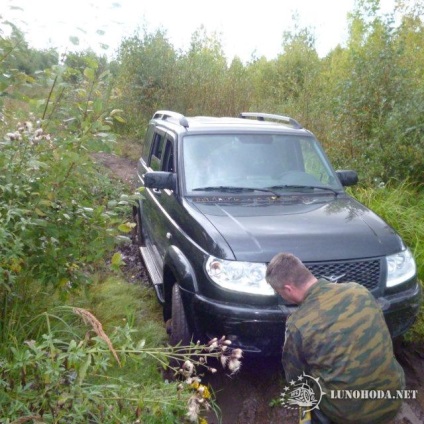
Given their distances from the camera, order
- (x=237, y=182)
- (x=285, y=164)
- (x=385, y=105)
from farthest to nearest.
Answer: (x=385, y=105) < (x=285, y=164) < (x=237, y=182)

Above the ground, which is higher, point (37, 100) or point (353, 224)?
point (37, 100)

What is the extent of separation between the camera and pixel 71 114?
3107 millimetres

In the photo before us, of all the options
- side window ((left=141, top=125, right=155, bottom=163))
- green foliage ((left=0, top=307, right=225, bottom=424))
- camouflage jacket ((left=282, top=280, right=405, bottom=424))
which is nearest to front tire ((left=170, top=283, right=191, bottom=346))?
green foliage ((left=0, top=307, right=225, bottom=424))

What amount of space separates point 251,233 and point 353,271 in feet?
2.45

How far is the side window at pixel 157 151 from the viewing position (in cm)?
610

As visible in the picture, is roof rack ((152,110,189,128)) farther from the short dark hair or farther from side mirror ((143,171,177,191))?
the short dark hair

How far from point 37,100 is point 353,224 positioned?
7.92 ft

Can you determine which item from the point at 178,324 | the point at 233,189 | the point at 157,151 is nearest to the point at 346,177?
the point at 233,189

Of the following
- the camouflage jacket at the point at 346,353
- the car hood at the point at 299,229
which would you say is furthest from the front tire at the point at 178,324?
the camouflage jacket at the point at 346,353

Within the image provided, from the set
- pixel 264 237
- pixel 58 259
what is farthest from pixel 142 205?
pixel 58 259

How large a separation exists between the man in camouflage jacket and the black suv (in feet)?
3.60

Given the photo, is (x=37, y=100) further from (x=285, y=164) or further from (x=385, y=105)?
(x=385, y=105)

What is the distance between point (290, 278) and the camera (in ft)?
8.86

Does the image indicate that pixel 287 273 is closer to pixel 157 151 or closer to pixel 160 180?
pixel 160 180
